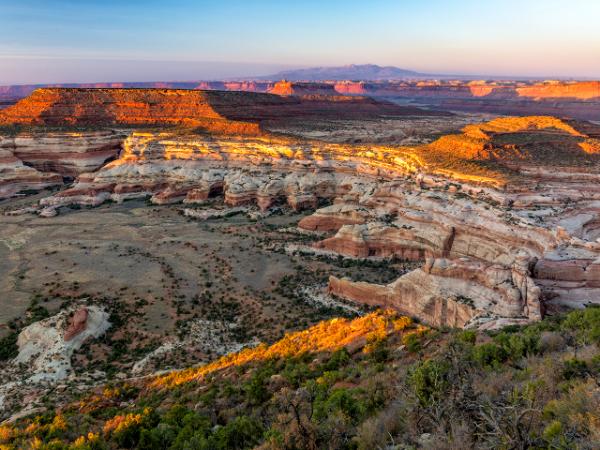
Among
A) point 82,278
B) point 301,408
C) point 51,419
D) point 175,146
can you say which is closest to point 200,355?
point 51,419

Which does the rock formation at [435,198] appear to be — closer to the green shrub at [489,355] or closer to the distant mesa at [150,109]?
the green shrub at [489,355]

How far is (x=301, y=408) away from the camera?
1034 cm

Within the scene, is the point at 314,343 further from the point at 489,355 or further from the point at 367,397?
the point at 489,355

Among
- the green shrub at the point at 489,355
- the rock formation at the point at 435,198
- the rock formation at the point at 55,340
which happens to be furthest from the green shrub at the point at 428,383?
the rock formation at the point at 55,340

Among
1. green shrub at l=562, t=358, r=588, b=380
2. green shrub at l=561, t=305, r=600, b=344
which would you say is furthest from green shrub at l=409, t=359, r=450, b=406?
green shrub at l=561, t=305, r=600, b=344

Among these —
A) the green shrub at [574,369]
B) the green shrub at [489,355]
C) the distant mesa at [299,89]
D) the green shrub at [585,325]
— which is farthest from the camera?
the distant mesa at [299,89]

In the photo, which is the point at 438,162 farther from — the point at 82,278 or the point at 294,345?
the point at 82,278

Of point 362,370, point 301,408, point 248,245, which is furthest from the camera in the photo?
point 248,245

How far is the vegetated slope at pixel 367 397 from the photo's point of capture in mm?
6484

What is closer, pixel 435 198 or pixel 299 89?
pixel 435 198

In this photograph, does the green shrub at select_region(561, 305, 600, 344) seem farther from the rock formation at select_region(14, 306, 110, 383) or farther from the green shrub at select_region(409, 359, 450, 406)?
the rock formation at select_region(14, 306, 110, 383)

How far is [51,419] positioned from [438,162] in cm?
3086

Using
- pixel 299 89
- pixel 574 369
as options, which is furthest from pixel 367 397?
pixel 299 89

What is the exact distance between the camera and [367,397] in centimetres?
992
